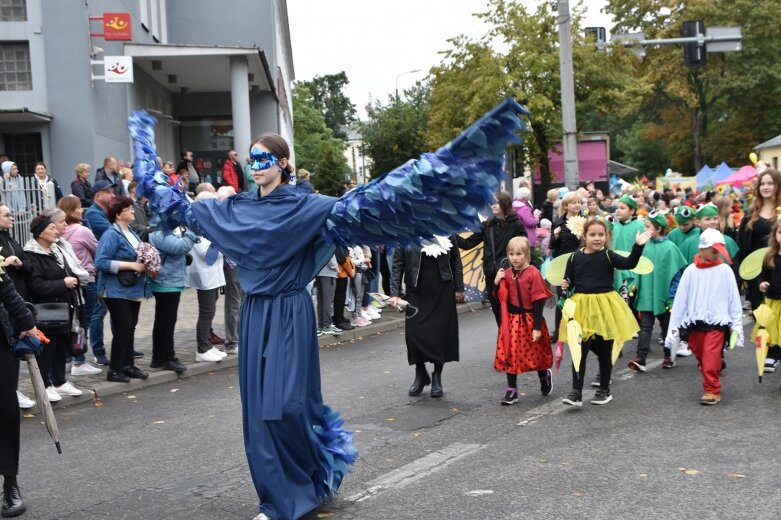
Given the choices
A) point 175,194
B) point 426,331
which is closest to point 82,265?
Result: point 426,331

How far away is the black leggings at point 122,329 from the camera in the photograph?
9.20 m

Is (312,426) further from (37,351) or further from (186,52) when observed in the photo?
(186,52)

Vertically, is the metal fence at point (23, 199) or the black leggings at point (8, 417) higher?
the metal fence at point (23, 199)

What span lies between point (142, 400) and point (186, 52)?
46.0ft

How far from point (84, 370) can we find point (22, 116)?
34.4 feet

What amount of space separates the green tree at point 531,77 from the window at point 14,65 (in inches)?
596

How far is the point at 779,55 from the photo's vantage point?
51.4 metres

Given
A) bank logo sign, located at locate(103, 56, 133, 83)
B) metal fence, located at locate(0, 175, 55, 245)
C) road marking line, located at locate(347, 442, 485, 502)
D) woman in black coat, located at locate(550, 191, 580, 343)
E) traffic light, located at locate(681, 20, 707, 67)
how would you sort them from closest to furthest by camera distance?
road marking line, located at locate(347, 442, 485, 502) < woman in black coat, located at locate(550, 191, 580, 343) < metal fence, located at locate(0, 175, 55, 245) < bank logo sign, located at locate(103, 56, 133, 83) < traffic light, located at locate(681, 20, 707, 67)

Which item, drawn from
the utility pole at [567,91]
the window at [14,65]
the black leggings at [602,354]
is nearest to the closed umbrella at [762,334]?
the black leggings at [602,354]

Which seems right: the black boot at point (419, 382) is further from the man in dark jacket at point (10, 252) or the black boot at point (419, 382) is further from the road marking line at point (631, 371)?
the man in dark jacket at point (10, 252)

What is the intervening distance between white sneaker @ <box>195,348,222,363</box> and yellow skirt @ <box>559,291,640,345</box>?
4.30 m

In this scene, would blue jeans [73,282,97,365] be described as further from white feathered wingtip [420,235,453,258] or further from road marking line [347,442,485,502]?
road marking line [347,442,485,502]

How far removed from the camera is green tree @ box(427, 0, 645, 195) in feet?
98.6

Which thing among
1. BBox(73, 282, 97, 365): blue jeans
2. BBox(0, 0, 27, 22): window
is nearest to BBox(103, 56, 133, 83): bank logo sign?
BBox(0, 0, 27, 22): window
